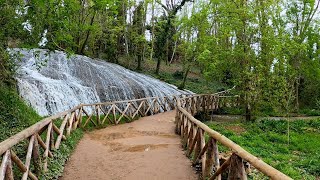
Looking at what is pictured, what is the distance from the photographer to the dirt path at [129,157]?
6613mm

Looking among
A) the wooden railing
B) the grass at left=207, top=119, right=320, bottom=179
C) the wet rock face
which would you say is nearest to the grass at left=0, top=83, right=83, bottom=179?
the wooden railing

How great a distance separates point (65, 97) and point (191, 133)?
9.40 meters

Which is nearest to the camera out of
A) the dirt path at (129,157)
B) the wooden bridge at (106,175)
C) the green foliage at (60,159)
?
the wooden bridge at (106,175)

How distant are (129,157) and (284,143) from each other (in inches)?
364

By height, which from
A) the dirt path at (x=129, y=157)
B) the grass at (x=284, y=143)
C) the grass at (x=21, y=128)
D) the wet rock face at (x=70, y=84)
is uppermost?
the wet rock face at (x=70, y=84)

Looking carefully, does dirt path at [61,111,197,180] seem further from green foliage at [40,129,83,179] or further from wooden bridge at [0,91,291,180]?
wooden bridge at [0,91,291,180]

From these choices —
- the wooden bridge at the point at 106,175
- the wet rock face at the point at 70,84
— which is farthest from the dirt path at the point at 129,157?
the wet rock face at the point at 70,84

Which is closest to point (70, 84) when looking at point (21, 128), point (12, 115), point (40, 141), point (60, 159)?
point (12, 115)

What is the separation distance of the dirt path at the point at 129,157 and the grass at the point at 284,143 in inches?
88.0

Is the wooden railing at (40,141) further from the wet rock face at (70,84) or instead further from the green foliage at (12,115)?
the wet rock face at (70,84)

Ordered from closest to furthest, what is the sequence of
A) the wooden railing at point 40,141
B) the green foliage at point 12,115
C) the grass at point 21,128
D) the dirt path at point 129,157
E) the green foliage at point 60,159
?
the wooden railing at point 40,141, the green foliage at point 60,159, the dirt path at point 129,157, the grass at point 21,128, the green foliage at point 12,115

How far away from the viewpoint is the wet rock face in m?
14.5

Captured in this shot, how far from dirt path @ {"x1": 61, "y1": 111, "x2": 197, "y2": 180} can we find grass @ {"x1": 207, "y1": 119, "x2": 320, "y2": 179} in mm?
2235

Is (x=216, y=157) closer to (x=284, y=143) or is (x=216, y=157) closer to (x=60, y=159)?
(x=60, y=159)
